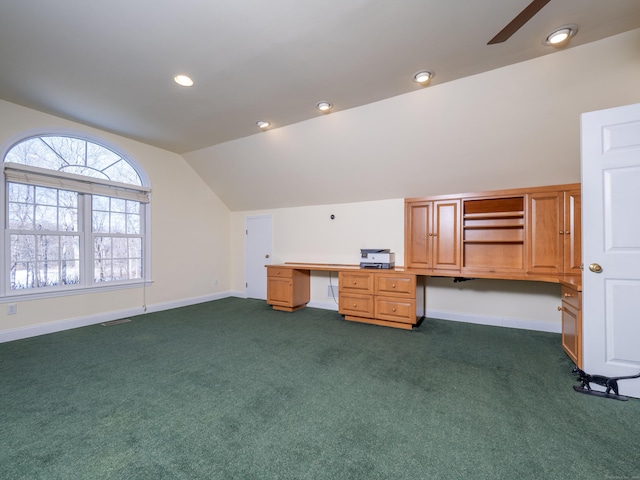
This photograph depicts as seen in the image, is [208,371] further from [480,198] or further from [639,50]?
[639,50]

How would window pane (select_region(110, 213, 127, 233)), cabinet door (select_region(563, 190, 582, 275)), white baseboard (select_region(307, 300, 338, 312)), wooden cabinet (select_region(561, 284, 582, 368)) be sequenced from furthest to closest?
white baseboard (select_region(307, 300, 338, 312))
window pane (select_region(110, 213, 127, 233))
cabinet door (select_region(563, 190, 582, 275))
wooden cabinet (select_region(561, 284, 582, 368))

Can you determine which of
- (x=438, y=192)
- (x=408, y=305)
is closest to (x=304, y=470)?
(x=408, y=305)

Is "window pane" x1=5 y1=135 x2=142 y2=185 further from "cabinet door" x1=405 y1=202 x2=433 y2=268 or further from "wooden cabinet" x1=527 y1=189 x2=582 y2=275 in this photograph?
"wooden cabinet" x1=527 y1=189 x2=582 y2=275

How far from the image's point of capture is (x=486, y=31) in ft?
7.07

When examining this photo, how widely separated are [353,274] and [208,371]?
7.72 ft

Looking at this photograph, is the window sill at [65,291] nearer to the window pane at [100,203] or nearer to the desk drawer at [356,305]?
the window pane at [100,203]

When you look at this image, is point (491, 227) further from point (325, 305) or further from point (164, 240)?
point (164, 240)

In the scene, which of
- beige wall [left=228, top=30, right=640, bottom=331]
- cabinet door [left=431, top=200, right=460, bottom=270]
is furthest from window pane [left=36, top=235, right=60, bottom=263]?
cabinet door [left=431, top=200, right=460, bottom=270]

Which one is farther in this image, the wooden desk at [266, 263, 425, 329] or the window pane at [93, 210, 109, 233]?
the window pane at [93, 210, 109, 233]

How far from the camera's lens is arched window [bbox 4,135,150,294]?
3498 millimetres

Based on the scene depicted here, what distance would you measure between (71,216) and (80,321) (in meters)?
1.50

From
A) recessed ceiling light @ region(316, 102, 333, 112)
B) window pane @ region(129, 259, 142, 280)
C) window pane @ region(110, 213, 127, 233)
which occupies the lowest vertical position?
window pane @ region(129, 259, 142, 280)

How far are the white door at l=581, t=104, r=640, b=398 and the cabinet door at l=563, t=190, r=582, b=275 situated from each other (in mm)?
1190

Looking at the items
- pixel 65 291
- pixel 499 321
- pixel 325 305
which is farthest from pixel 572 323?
pixel 65 291
